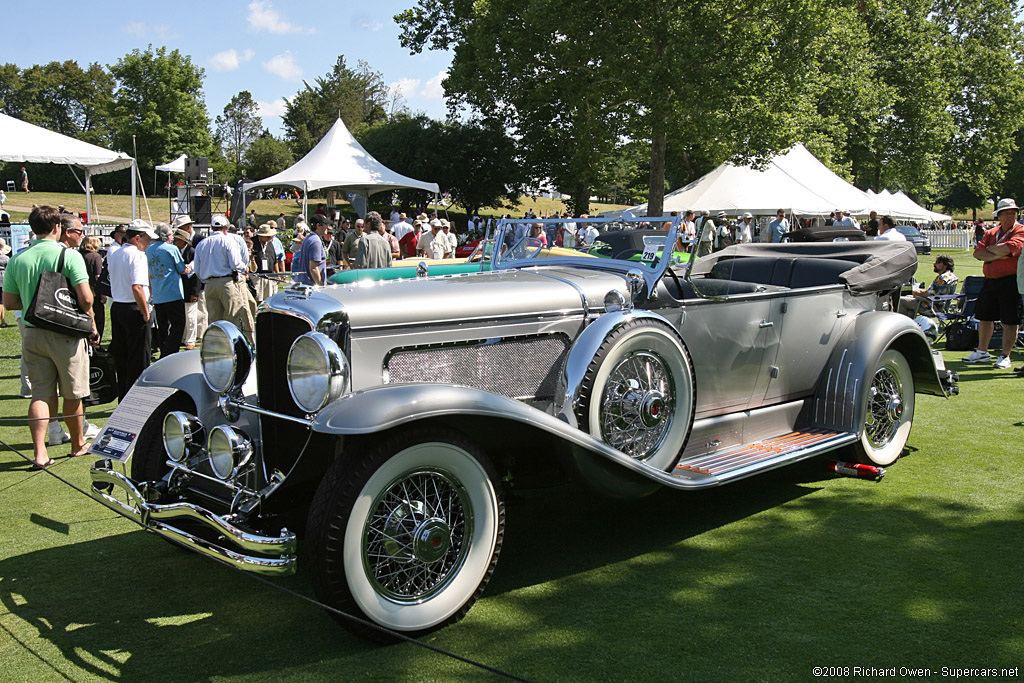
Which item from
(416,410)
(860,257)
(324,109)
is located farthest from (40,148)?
(324,109)

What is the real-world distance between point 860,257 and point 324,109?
7643 cm

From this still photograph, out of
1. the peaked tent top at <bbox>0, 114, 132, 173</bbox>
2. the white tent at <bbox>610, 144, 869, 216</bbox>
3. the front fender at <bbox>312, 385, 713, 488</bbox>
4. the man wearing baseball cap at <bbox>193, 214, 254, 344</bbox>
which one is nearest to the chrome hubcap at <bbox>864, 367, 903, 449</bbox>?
the front fender at <bbox>312, 385, 713, 488</bbox>

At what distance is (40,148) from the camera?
1627cm

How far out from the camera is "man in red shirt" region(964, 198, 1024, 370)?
8609 millimetres

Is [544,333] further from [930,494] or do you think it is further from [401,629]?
[930,494]

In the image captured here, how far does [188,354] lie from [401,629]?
223 centimetres

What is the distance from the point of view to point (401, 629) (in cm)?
316

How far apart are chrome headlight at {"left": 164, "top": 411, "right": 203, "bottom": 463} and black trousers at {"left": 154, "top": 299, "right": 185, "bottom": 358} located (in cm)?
453

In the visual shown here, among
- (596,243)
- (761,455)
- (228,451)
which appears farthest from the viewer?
(596,243)

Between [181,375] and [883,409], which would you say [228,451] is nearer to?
[181,375]

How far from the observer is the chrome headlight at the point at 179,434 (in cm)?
376

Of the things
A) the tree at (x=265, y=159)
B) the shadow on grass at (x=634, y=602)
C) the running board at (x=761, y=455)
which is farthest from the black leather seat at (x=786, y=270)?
the tree at (x=265, y=159)

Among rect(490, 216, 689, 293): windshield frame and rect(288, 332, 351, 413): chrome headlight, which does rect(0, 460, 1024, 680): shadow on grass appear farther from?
rect(490, 216, 689, 293): windshield frame

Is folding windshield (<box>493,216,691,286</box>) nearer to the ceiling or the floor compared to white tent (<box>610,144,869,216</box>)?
nearer to the floor
